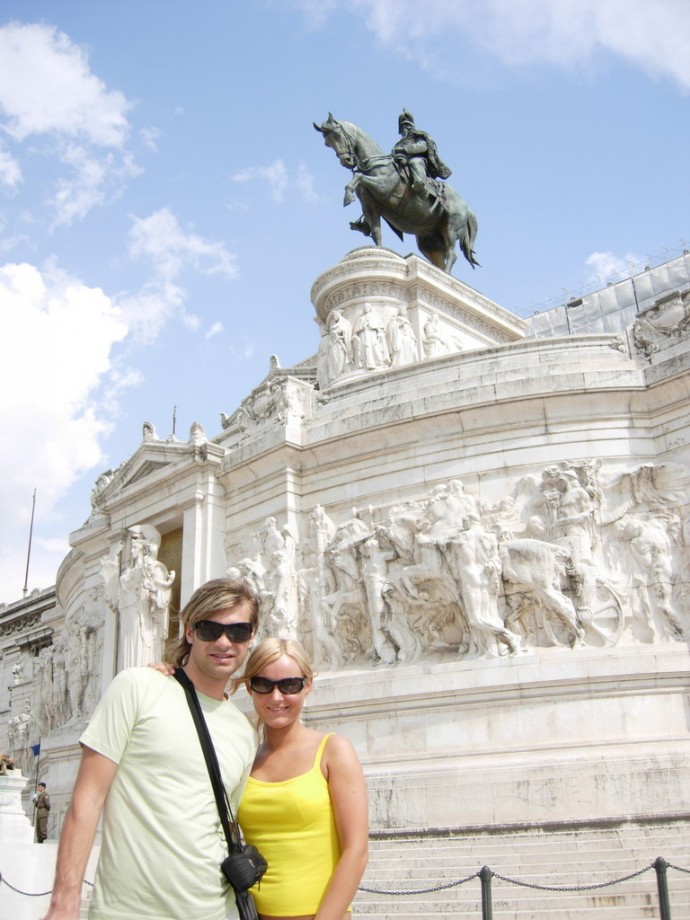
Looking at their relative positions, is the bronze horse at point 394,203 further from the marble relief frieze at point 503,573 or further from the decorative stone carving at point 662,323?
the marble relief frieze at point 503,573

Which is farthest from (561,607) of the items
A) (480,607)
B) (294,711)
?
(294,711)

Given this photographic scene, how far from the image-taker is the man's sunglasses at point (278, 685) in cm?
411

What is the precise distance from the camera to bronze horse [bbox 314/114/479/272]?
2847 cm

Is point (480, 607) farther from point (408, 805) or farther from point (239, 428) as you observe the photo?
point (239, 428)

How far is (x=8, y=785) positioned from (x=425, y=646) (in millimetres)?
6735

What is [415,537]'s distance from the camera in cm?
1573

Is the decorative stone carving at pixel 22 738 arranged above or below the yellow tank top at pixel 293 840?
above

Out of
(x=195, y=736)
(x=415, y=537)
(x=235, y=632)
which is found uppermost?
(x=415, y=537)

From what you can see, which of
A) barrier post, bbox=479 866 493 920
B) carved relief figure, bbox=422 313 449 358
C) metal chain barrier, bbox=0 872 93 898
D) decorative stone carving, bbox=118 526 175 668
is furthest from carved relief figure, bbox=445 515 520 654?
carved relief figure, bbox=422 313 449 358

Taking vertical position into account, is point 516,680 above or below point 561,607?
below

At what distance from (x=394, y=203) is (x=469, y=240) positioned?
3.36m

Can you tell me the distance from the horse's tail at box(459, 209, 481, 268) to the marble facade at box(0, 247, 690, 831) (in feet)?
42.5

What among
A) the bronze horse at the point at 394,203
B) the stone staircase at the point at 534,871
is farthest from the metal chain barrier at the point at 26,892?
the bronze horse at the point at 394,203

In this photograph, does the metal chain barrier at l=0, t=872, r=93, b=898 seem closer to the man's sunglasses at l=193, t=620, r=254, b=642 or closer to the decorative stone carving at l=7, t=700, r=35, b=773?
the man's sunglasses at l=193, t=620, r=254, b=642
